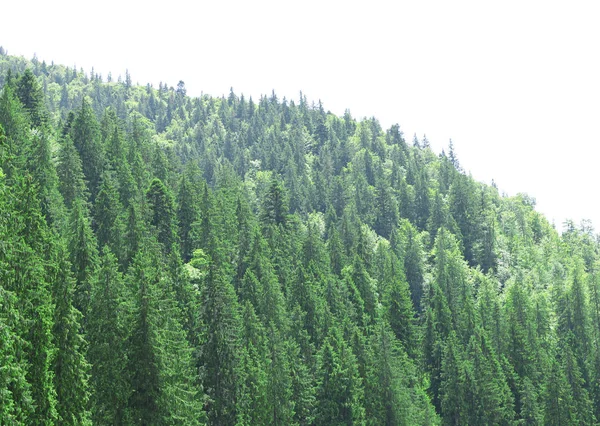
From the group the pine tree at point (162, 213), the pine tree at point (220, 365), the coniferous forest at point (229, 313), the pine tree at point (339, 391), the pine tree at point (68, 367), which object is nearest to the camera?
the pine tree at point (68, 367)

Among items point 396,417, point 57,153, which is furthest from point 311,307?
point 57,153

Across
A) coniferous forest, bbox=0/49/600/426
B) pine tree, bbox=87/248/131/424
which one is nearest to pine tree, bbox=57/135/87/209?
coniferous forest, bbox=0/49/600/426

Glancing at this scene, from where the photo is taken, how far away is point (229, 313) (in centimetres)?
4881

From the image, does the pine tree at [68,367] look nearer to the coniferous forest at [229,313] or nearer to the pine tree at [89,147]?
the coniferous forest at [229,313]

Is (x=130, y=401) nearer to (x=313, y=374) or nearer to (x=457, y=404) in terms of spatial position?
(x=313, y=374)

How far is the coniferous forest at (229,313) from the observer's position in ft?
107

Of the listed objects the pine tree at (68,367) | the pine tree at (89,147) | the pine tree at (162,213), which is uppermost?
the pine tree at (89,147)

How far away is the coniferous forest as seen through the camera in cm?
3253

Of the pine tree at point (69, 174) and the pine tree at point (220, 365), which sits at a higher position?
the pine tree at point (69, 174)

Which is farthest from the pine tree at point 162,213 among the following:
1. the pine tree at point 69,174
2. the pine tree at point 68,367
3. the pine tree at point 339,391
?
the pine tree at point 68,367

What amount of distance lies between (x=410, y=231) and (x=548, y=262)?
33165mm

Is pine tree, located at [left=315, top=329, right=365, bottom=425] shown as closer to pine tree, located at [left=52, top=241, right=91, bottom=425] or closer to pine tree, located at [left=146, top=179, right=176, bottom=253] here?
pine tree, located at [left=146, top=179, right=176, bottom=253]

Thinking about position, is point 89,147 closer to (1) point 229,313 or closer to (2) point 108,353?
(1) point 229,313

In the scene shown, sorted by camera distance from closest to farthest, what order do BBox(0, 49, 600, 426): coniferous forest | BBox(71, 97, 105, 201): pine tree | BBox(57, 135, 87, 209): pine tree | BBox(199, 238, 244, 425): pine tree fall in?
BBox(0, 49, 600, 426): coniferous forest, BBox(199, 238, 244, 425): pine tree, BBox(57, 135, 87, 209): pine tree, BBox(71, 97, 105, 201): pine tree
